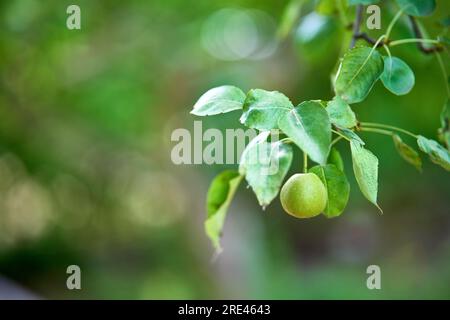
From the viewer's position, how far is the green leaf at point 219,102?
0.54m

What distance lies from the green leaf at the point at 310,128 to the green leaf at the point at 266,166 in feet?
0.07

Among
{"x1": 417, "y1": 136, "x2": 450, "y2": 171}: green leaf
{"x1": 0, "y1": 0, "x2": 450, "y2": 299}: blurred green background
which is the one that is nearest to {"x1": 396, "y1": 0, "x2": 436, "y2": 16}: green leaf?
{"x1": 417, "y1": 136, "x2": 450, "y2": 171}: green leaf

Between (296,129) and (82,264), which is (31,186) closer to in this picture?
(82,264)

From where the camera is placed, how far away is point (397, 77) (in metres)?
0.62

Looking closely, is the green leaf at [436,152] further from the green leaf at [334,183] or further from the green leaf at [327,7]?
the green leaf at [327,7]

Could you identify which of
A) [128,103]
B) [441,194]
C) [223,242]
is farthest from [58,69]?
[441,194]

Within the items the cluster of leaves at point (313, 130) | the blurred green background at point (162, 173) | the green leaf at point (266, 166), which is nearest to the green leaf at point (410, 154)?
the cluster of leaves at point (313, 130)

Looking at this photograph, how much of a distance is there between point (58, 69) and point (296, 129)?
2124 mm

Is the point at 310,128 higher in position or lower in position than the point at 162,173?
lower

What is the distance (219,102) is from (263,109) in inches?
2.6

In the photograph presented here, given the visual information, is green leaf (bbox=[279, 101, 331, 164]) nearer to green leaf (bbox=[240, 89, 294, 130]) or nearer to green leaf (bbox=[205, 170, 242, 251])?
green leaf (bbox=[240, 89, 294, 130])

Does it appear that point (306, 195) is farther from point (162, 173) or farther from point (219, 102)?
point (162, 173)

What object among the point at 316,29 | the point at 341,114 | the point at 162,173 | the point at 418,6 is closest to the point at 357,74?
the point at 341,114

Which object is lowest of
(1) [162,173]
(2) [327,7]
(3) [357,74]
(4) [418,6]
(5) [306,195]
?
(5) [306,195]
